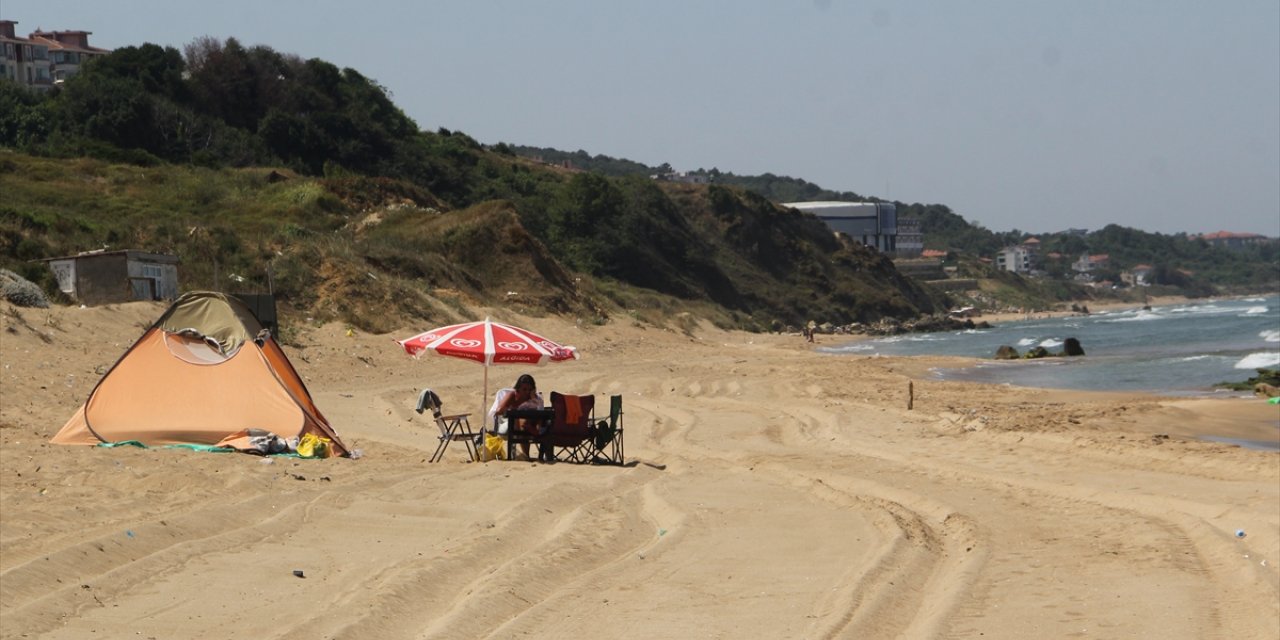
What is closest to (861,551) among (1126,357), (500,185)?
(1126,357)

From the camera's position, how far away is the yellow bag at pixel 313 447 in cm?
1256

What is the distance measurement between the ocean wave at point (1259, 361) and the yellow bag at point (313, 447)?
27.2m

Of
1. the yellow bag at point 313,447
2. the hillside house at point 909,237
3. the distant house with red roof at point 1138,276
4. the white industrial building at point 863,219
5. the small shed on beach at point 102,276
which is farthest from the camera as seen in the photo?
the distant house with red roof at point 1138,276

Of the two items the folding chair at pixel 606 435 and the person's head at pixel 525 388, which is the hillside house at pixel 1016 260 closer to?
the folding chair at pixel 606 435

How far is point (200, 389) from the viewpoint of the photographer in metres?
13.4

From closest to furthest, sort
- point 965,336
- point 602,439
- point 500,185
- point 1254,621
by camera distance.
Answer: point 1254,621 → point 602,439 → point 965,336 → point 500,185

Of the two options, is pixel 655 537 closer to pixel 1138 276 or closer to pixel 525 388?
pixel 525 388

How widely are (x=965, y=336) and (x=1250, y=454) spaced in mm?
55204

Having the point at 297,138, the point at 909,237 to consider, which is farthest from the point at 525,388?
the point at 909,237

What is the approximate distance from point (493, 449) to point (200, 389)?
3110mm

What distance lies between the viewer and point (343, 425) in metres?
15.9

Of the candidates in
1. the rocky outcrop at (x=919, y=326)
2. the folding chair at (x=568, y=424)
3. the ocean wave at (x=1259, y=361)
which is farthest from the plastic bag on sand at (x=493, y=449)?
the rocky outcrop at (x=919, y=326)

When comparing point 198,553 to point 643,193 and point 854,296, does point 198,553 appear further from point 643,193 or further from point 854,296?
point 854,296

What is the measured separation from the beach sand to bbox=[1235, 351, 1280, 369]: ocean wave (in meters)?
19.3
